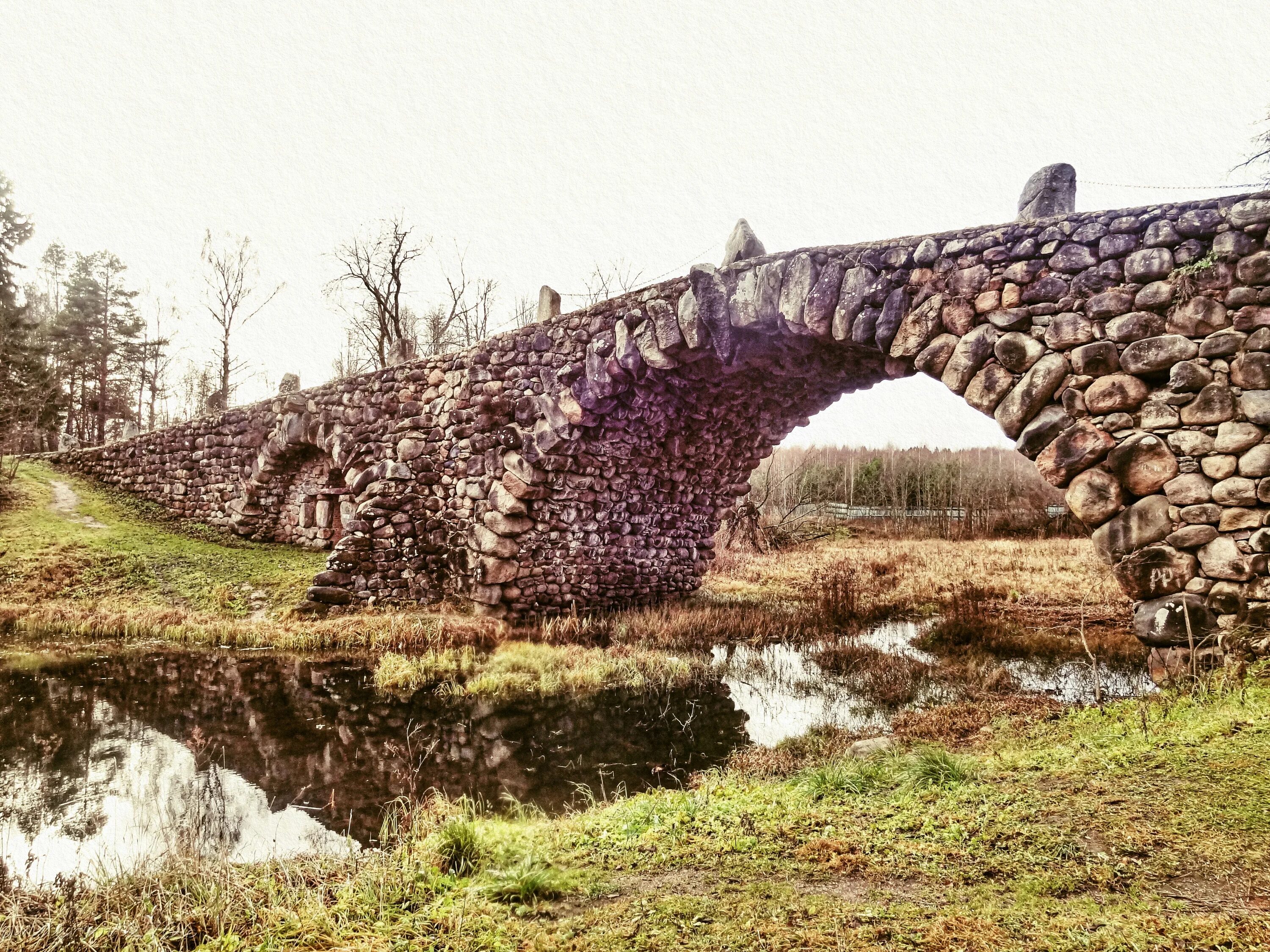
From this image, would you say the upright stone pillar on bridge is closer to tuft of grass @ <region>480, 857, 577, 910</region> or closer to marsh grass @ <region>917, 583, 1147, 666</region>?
marsh grass @ <region>917, 583, 1147, 666</region>

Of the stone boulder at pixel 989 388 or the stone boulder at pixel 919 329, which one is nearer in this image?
the stone boulder at pixel 989 388

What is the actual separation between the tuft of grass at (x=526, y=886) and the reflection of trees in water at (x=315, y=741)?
102 centimetres

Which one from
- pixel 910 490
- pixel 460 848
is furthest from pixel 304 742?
pixel 910 490

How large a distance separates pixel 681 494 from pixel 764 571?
454 centimetres

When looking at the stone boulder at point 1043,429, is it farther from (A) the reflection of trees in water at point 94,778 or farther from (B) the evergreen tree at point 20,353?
(B) the evergreen tree at point 20,353

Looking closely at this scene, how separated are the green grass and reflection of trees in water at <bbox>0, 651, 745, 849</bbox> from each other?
294cm

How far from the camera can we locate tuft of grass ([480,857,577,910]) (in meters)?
2.70

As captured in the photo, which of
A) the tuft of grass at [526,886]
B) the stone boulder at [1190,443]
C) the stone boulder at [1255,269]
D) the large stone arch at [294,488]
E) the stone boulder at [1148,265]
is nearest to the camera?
the tuft of grass at [526,886]

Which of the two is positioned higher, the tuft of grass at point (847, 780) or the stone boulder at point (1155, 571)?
the stone boulder at point (1155, 571)

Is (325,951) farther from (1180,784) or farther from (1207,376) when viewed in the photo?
(1207,376)

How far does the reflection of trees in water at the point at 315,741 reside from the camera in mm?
4605

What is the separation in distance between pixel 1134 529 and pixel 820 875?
4.22 metres

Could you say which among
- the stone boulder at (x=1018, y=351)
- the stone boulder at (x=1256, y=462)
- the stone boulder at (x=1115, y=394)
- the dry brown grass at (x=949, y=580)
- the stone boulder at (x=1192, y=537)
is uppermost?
A: the stone boulder at (x=1018, y=351)

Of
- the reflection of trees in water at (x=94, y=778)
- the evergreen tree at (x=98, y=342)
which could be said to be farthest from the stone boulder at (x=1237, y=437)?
the evergreen tree at (x=98, y=342)
